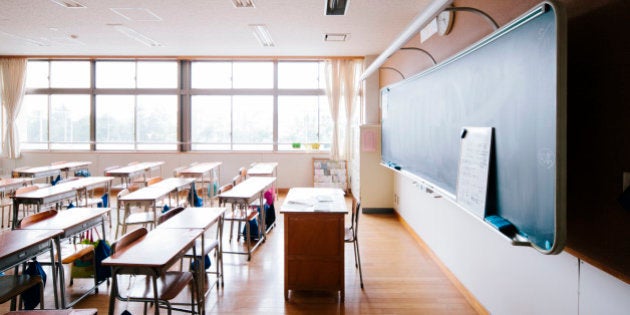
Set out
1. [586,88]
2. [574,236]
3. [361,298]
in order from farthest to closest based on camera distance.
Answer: [361,298]
[574,236]
[586,88]

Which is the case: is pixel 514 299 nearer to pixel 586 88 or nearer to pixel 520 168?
pixel 520 168

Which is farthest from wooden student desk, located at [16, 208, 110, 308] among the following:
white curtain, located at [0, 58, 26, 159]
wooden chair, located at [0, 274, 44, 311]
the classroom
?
white curtain, located at [0, 58, 26, 159]

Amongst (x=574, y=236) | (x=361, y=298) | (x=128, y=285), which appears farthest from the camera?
(x=128, y=285)

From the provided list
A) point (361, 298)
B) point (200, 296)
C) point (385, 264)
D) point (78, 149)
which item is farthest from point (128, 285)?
point (78, 149)

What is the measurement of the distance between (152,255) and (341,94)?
6103 mm

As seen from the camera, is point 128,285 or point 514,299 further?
point 128,285

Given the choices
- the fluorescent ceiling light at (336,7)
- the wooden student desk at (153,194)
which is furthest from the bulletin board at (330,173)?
the fluorescent ceiling light at (336,7)

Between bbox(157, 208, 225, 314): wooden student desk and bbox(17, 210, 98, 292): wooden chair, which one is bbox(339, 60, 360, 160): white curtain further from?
bbox(17, 210, 98, 292): wooden chair

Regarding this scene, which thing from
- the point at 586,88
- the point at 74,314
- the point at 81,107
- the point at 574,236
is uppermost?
the point at 81,107

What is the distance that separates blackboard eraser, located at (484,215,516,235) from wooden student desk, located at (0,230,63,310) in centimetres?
288

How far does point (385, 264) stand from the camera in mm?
3752

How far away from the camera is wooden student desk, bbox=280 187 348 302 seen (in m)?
2.91

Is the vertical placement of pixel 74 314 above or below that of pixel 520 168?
below

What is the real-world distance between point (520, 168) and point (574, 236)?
39 centimetres
